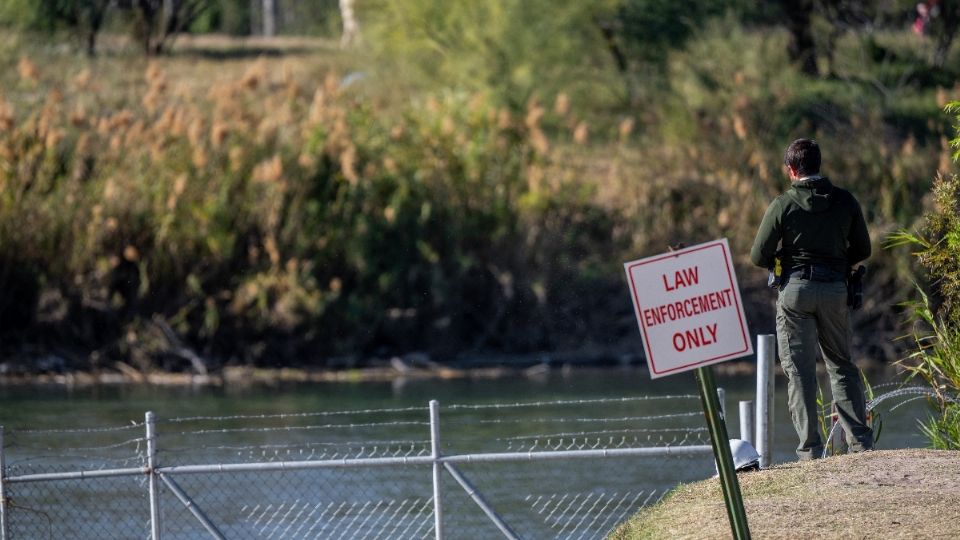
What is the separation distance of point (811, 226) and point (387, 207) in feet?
52.1

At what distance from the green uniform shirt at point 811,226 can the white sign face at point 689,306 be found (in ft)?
8.44

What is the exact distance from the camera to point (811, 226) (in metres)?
9.20

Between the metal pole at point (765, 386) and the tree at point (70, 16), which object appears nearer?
the metal pole at point (765, 386)

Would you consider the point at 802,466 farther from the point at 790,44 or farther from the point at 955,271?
the point at 790,44

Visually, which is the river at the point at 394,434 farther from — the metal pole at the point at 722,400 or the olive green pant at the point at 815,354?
the olive green pant at the point at 815,354

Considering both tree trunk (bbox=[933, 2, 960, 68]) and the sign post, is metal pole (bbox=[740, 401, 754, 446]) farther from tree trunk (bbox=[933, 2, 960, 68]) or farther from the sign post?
tree trunk (bbox=[933, 2, 960, 68])

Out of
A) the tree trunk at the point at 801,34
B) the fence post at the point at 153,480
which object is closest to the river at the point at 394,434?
the fence post at the point at 153,480

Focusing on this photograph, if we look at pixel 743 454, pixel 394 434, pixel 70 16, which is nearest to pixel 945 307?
pixel 743 454

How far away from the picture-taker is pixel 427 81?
2958cm

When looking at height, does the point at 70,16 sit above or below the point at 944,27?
below

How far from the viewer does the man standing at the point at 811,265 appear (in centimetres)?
918

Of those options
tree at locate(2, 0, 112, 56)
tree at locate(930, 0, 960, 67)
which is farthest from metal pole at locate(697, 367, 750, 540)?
tree at locate(2, 0, 112, 56)

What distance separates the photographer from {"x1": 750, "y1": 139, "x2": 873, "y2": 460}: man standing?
918 centimetres

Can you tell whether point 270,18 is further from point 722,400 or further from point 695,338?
point 695,338
